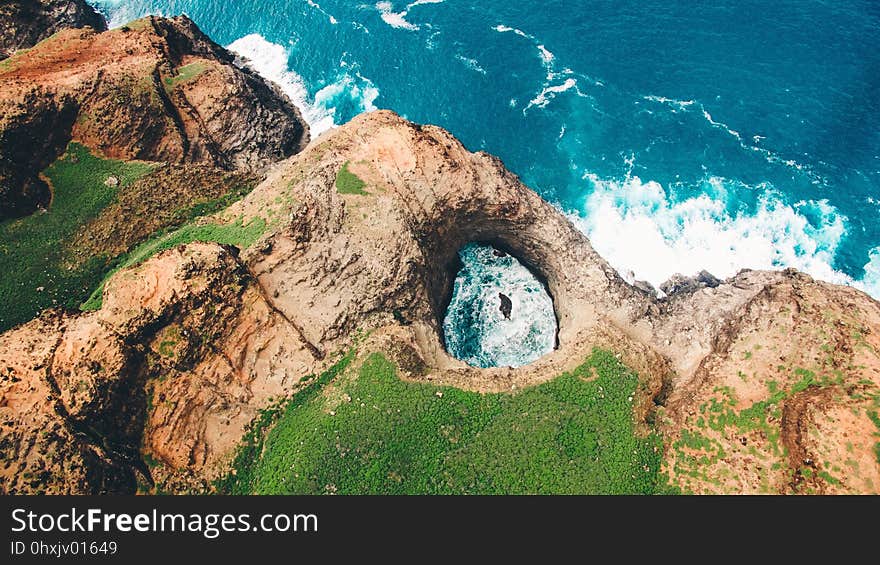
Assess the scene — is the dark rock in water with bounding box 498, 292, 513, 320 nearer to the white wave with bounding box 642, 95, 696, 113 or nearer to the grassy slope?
the grassy slope

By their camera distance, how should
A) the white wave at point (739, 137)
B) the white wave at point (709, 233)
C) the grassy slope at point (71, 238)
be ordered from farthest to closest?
the white wave at point (739, 137) → the white wave at point (709, 233) → the grassy slope at point (71, 238)

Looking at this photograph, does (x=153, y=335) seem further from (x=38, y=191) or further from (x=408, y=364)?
(x=38, y=191)

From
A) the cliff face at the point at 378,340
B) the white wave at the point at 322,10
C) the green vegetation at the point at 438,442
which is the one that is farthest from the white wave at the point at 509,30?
the green vegetation at the point at 438,442

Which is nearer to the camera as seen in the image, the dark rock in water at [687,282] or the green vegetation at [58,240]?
the green vegetation at [58,240]

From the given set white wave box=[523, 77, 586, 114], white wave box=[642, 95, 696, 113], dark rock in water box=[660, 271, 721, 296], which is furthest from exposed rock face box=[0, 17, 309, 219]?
white wave box=[642, 95, 696, 113]

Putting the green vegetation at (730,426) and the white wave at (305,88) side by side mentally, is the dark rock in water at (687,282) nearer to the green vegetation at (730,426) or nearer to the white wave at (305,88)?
the green vegetation at (730,426)
